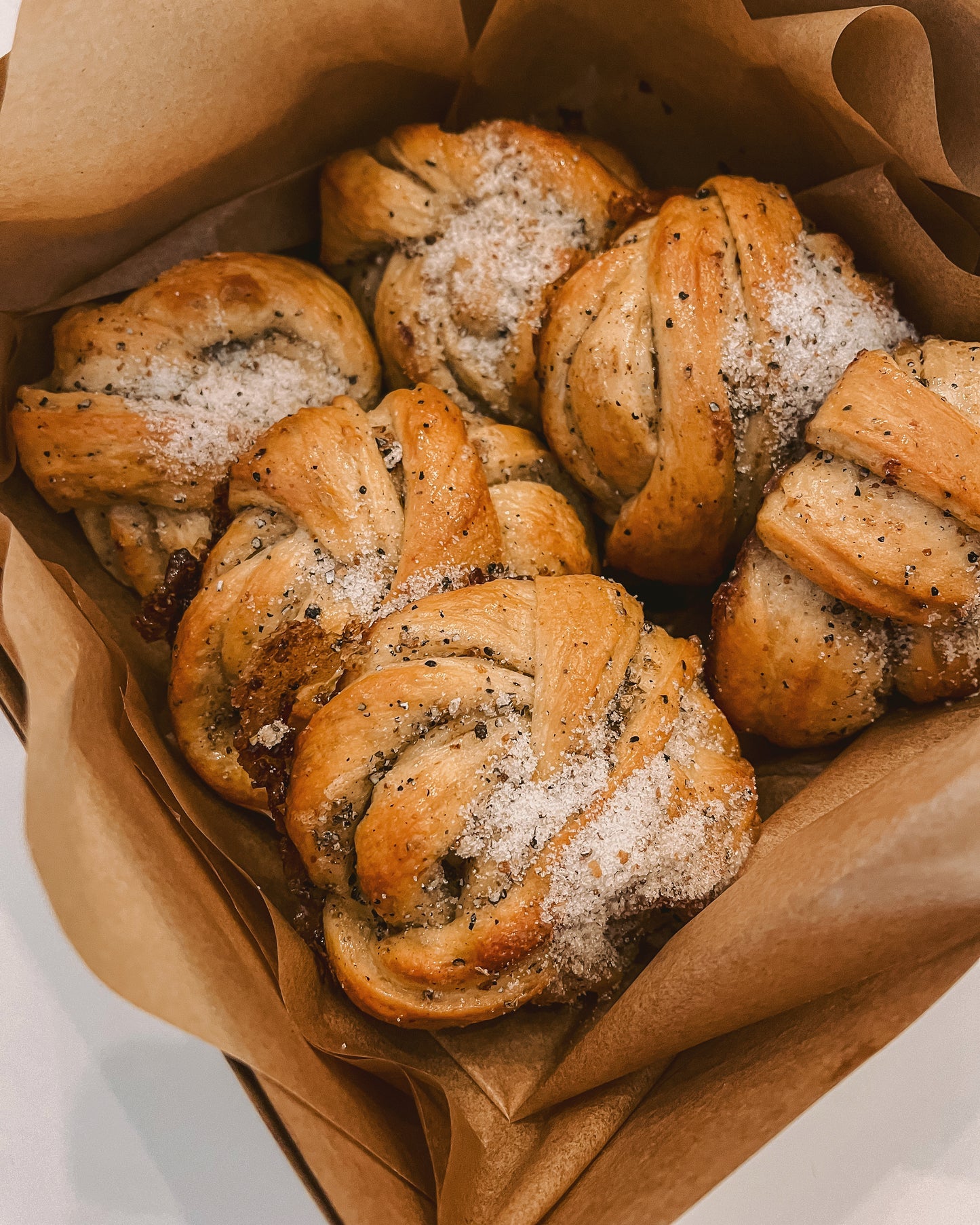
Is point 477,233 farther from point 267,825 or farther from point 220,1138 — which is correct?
point 220,1138

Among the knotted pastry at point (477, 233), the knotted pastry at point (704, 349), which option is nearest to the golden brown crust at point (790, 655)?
the knotted pastry at point (704, 349)

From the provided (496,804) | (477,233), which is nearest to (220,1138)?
(496,804)

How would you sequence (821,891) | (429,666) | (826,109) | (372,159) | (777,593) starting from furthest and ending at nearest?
(372,159) < (826,109) < (777,593) < (429,666) < (821,891)

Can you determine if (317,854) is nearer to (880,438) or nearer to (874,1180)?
(880,438)

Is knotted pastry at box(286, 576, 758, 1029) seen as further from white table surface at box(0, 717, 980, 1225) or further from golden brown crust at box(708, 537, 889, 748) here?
white table surface at box(0, 717, 980, 1225)

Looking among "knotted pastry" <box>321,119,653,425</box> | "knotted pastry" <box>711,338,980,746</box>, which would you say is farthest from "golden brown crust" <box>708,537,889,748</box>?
"knotted pastry" <box>321,119,653,425</box>

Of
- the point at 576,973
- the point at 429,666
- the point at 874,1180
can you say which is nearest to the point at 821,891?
the point at 576,973

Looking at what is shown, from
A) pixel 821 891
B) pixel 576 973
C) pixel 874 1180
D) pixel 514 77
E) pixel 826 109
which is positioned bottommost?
pixel 874 1180

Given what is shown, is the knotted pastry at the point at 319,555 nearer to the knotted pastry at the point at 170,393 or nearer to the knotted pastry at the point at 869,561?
the knotted pastry at the point at 170,393
